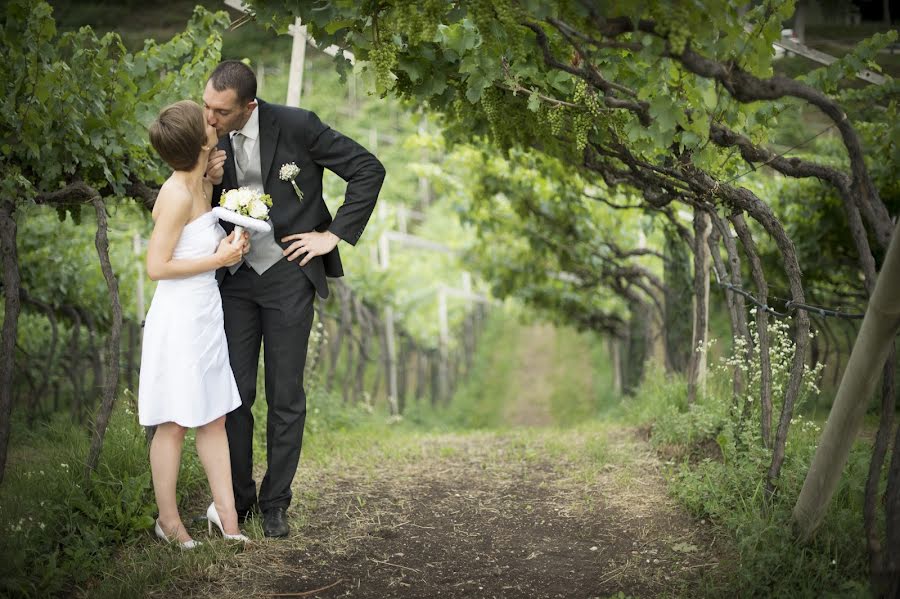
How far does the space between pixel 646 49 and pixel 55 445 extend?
3.87 metres

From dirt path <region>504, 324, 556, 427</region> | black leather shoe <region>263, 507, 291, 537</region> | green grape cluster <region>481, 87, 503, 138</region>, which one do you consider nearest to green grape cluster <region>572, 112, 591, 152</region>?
green grape cluster <region>481, 87, 503, 138</region>

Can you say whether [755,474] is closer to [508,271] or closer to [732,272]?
[732,272]

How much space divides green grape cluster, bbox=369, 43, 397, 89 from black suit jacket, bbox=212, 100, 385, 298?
0.31 meters

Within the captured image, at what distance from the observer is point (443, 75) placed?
405cm

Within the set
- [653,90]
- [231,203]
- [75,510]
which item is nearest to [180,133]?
[231,203]

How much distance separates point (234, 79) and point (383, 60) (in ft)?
1.99

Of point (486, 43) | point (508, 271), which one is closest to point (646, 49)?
point (486, 43)

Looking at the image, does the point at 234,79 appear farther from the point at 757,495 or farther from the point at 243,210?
the point at 757,495

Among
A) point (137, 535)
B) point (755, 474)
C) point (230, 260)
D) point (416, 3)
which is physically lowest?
point (137, 535)

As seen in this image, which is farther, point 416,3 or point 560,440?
point 560,440

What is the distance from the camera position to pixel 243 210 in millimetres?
3361

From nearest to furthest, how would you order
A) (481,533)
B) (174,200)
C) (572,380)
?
(174,200) → (481,533) → (572,380)

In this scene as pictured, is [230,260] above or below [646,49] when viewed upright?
below

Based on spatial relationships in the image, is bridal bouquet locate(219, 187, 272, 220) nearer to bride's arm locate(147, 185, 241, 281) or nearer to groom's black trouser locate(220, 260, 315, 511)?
bride's arm locate(147, 185, 241, 281)
